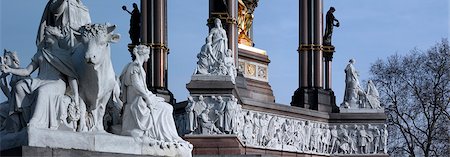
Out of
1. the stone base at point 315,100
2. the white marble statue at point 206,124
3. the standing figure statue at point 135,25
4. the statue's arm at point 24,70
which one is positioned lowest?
the white marble statue at point 206,124

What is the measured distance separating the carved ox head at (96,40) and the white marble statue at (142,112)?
99 centimetres

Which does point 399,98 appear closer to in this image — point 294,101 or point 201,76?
point 294,101

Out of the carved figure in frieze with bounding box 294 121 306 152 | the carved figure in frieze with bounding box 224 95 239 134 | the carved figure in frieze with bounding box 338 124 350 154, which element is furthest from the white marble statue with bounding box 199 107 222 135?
the carved figure in frieze with bounding box 338 124 350 154

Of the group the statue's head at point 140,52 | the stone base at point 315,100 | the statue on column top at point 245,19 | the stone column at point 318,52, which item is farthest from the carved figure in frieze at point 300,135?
the statue's head at point 140,52

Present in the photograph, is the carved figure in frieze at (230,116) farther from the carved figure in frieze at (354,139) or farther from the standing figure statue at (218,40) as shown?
the carved figure in frieze at (354,139)

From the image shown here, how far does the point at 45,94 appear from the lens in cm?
1281

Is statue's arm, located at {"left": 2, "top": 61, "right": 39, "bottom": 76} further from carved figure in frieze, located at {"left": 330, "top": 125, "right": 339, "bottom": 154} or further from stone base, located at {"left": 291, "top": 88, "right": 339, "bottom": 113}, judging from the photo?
carved figure in frieze, located at {"left": 330, "top": 125, "right": 339, "bottom": 154}

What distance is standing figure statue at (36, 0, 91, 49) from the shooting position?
44.7ft

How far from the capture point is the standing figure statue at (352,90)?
35500 millimetres

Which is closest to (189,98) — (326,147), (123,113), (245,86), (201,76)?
(201,76)

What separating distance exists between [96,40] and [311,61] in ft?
74.6

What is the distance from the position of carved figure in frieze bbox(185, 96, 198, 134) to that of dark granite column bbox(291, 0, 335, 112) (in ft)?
24.7

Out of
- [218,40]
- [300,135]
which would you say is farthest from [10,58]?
[300,135]

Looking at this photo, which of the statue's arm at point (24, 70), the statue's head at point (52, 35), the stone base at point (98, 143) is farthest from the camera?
the statue's head at point (52, 35)
